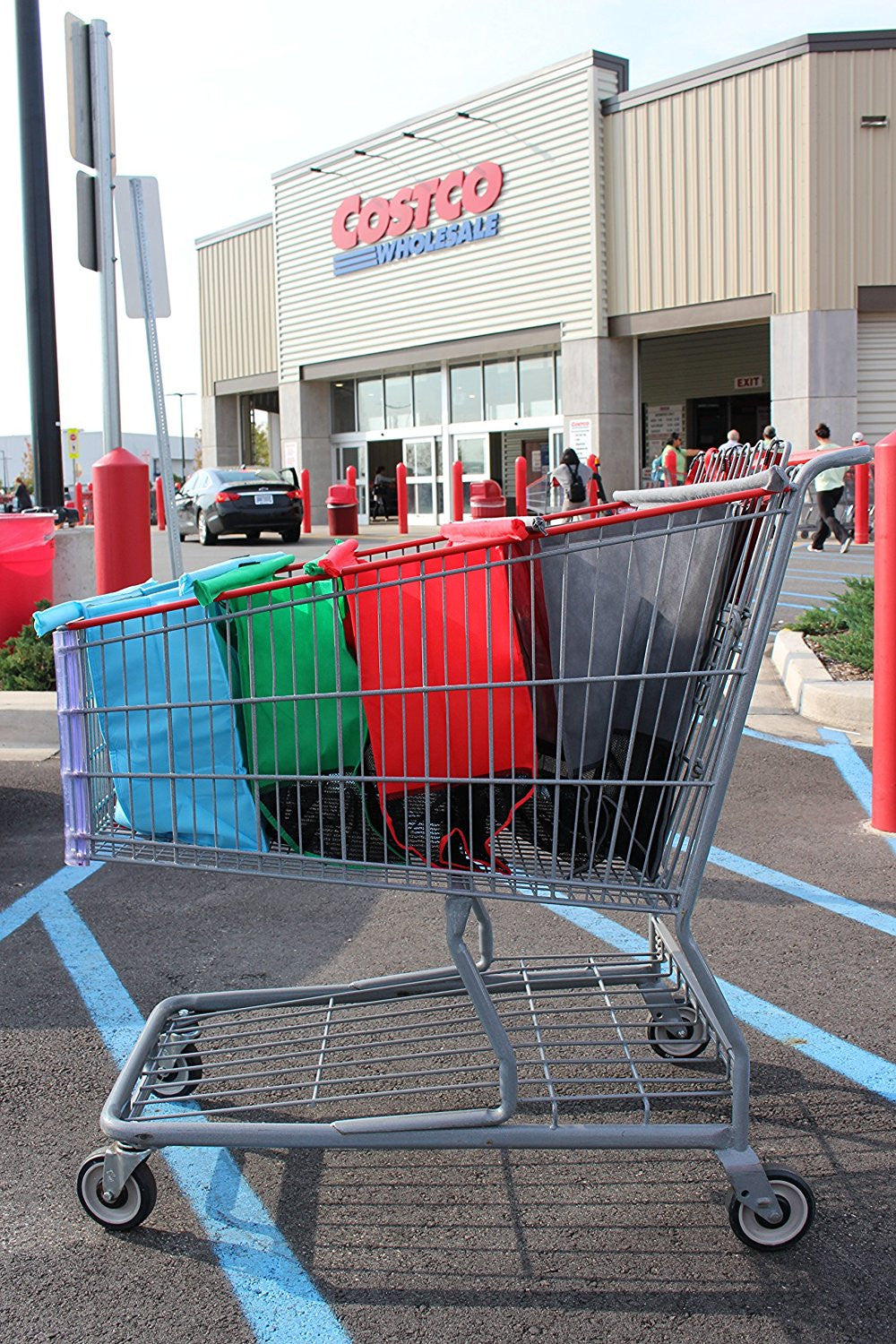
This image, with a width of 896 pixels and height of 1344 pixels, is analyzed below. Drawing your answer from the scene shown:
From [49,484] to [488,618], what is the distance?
10.5 m

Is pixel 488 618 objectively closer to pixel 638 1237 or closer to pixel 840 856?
pixel 638 1237

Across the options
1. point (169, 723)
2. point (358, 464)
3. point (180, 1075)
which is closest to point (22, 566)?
point (180, 1075)

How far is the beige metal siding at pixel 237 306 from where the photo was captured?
109 ft

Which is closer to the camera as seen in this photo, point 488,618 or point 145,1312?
point 145,1312

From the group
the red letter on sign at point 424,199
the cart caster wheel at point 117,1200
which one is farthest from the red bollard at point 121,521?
the red letter on sign at point 424,199

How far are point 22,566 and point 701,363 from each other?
23.1m

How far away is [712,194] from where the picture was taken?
2277cm

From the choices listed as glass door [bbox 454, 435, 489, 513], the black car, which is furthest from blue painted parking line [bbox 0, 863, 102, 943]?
glass door [bbox 454, 435, 489, 513]

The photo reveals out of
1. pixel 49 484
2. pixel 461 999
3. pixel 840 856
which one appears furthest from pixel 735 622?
pixel 49 484

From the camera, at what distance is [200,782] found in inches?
107

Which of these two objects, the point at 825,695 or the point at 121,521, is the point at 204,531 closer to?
the point at 121,521

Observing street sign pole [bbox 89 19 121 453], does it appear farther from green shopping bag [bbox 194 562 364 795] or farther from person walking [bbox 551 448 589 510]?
person walking [bbox 551 448 589 510]

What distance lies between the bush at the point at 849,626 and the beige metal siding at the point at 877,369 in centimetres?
1375

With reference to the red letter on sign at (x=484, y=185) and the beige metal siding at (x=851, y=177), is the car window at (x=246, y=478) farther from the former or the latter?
the beige metal siding at (x=851, y=177)
